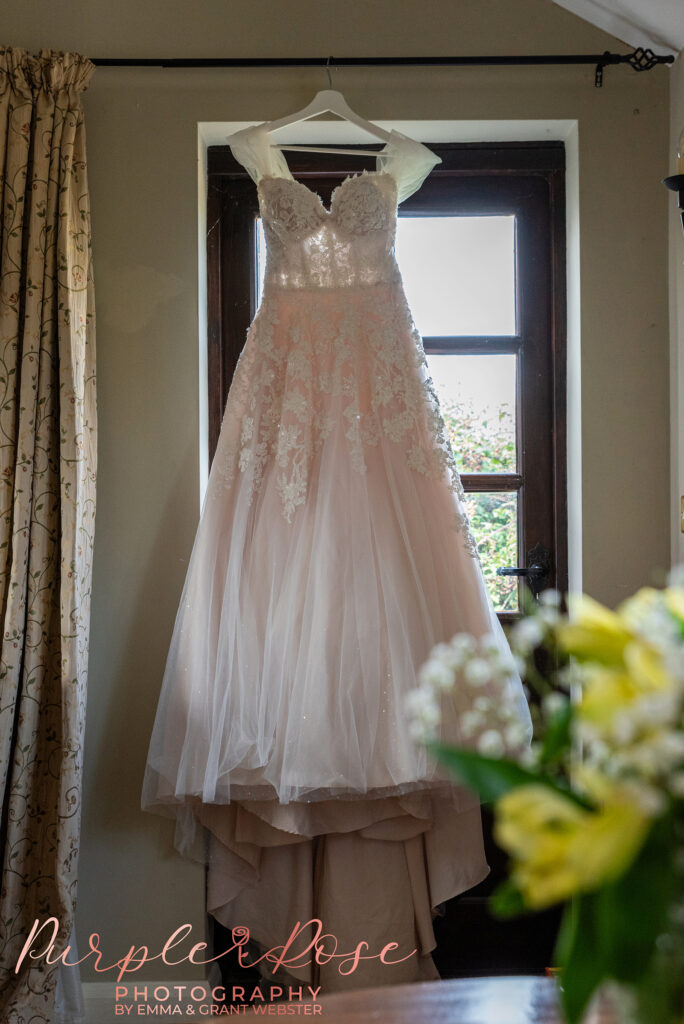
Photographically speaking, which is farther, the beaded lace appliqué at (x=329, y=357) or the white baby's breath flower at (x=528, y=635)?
the beaded lace appliqué at (x=329, y=357)

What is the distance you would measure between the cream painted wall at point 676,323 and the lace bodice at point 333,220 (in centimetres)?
58

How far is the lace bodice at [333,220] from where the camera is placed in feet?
5.75

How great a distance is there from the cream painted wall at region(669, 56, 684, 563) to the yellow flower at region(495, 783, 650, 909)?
1.46m

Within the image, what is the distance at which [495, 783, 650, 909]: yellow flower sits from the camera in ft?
1.54

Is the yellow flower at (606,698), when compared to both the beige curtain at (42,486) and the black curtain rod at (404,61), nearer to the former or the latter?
the beige curtain at (42,486)

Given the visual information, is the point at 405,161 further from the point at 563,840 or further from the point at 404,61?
the point at 563,840

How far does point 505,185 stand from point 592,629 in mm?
1794

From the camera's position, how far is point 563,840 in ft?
1.61

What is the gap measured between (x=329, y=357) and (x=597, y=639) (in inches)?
50.2

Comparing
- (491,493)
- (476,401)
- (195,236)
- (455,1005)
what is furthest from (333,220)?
(455,1005)

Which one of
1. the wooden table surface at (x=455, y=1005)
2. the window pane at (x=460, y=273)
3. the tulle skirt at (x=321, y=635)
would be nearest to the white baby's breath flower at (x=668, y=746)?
the wooden table surface at (x=455, y=1005)

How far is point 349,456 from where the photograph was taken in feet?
5.59

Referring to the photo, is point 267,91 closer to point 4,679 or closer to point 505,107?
point 505,107

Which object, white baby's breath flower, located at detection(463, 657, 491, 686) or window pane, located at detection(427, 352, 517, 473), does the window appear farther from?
white baby's breath flower, located at detection(463, 657, 491, 686)
